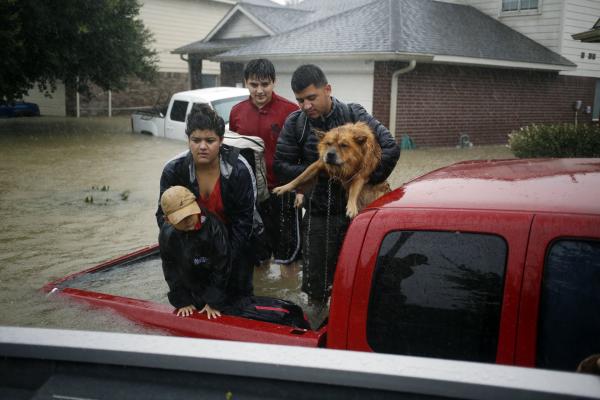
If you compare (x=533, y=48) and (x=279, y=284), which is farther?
(x=533, y=48)

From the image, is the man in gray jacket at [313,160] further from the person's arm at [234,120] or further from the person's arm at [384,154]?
the person's arm at [234,120]

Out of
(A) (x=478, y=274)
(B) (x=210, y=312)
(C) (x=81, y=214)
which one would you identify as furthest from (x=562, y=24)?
(A) (x=478, y=274)

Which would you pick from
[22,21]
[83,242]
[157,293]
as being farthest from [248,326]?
[22,21]

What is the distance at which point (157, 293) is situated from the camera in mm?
4535

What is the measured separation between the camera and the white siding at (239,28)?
2116 centimetres

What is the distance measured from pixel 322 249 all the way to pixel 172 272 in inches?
42.7

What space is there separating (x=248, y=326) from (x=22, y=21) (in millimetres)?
17485

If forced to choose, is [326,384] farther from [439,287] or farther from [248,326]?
[248,326]

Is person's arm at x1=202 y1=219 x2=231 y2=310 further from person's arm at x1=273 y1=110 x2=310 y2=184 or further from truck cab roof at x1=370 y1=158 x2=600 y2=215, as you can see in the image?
truck cab roof at x1=370 y1=158 x2=600 y2=215

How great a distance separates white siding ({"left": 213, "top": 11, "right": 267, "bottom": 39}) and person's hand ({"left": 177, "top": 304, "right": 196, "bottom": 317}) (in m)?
18.8

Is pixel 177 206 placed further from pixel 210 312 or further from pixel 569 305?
pixel 569 305

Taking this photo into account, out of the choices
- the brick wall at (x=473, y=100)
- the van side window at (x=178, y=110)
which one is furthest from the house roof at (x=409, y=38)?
the van side window at (x=178, y=110)

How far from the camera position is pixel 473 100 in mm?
17594

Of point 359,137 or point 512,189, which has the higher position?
point 359,137
